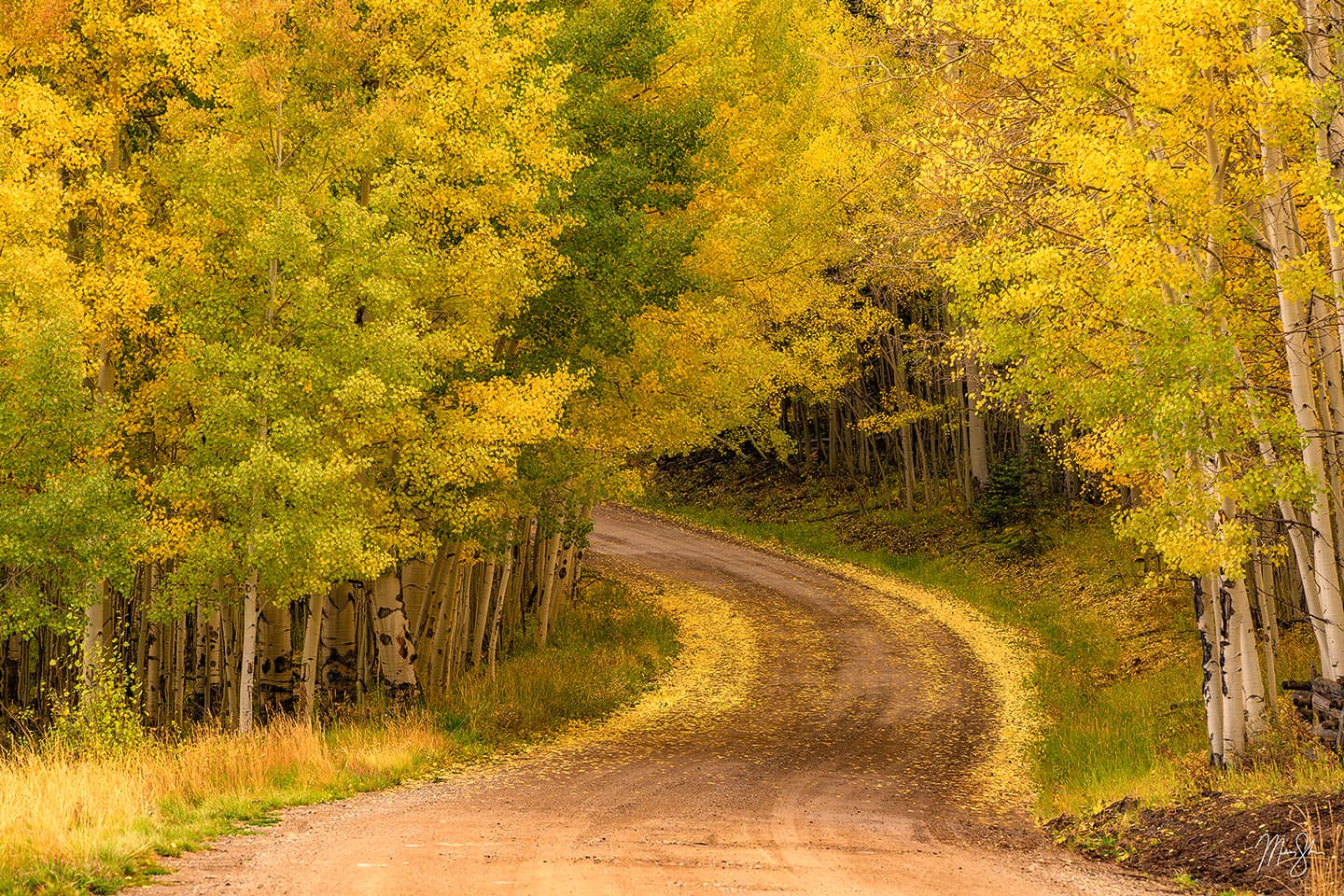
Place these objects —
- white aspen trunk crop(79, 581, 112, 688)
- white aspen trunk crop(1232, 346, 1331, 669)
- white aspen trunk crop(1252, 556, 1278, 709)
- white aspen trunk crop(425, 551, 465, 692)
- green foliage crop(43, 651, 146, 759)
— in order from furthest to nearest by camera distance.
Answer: white aspen trunk crop(425, 551, 465, 692) < white aspen trunk crop(79, 581, 112, 688) < white aspen trunk crop(1252, 556, 1278, 709) < green foliage crop(43, 651, 146, 759) < white aspen trunk crop(1232, 346, 1331, 669)

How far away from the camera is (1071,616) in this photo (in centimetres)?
2375

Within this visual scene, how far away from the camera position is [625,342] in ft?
58.1

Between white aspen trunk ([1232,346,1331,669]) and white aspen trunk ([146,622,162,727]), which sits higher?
white aspen trunk ([1232,346,1331,669])

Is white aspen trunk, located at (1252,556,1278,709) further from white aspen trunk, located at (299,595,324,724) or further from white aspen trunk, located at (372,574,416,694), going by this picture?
white aspen trunk, located at (299,595,324,724)

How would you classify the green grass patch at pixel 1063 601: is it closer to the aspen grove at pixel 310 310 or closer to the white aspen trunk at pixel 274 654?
the aspen grove at pixel 310 310

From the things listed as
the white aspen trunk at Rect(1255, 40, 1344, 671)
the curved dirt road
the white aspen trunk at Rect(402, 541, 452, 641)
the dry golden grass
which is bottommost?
the curved dirt road

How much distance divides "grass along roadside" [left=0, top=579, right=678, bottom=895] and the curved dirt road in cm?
45

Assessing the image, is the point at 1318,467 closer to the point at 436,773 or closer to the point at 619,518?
the point at 436,773

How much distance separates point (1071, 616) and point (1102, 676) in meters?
3.94

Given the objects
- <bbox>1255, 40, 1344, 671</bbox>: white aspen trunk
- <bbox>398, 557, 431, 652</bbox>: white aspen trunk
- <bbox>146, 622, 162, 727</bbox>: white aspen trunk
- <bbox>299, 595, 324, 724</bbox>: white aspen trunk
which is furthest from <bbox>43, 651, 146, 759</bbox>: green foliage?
<bbox>1255, 40, 1344, 671</bbox>: white aspen trunk

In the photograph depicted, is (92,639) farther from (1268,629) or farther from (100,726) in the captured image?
(1268,629)

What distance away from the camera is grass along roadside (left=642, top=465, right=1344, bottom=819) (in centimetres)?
1258

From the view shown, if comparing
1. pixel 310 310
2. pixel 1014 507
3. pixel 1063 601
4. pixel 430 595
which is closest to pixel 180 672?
pixel 430 595

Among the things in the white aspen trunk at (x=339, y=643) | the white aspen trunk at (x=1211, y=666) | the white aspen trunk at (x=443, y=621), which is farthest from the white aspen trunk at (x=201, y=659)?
the white aspen trunk at (x=1211, y=666)
